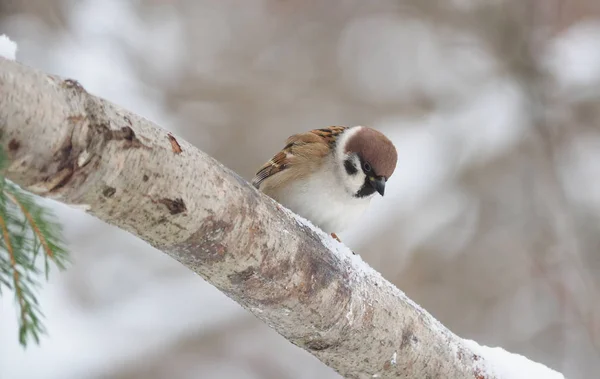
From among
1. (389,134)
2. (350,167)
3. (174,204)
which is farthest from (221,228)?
(389,134)

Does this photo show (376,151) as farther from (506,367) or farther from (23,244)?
(23,244)

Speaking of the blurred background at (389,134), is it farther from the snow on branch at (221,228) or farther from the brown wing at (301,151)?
the snow on branch at (221,228)

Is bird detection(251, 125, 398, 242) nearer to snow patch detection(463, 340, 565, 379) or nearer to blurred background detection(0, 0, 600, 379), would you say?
snow patch detection(463, 340, 565, 379)

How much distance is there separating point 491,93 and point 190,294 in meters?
2.81

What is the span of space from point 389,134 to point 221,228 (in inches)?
163

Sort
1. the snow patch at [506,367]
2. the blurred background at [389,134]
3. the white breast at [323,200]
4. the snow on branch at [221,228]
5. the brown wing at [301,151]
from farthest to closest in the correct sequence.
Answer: the blurred background at [389,134]
the brown wing at [301,151]
the white breast at [323,200]
the snow patch at [506,367]
the snow on branch at [221,228]

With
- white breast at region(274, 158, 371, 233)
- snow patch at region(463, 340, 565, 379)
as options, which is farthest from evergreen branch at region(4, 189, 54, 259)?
white breast at region(274, 158, 371, 233)

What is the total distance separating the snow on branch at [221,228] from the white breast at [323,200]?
756 mm

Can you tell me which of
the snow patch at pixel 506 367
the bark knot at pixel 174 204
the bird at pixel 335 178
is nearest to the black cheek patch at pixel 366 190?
the bird at pixel 335 178

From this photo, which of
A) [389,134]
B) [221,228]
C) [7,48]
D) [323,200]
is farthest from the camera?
[389,134]

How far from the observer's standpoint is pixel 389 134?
5.32 metres

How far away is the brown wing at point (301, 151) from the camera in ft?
8.63

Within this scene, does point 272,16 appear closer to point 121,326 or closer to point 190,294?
point 190,294

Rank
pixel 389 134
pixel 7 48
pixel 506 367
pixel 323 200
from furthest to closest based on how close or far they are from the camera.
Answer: pixel 389 134
pixel 323 200
pixel 506 367
pixel 7 48
